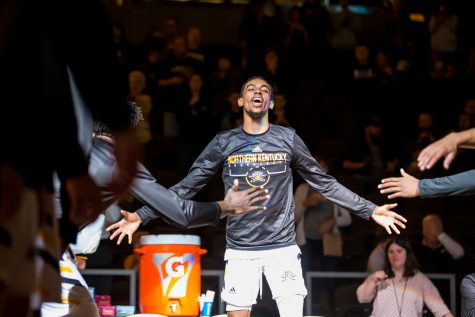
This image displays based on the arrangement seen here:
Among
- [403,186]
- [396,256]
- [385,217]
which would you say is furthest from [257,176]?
[396,256]

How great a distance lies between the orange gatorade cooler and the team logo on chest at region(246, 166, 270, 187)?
51.2 inches

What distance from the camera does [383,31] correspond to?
1427 centimetres

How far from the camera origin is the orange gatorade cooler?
758cm

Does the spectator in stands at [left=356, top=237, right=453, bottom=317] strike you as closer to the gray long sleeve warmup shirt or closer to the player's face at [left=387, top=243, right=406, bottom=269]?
the player's face at [left=387, top=243, right=406, bottom=269]

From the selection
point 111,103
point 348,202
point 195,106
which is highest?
point 195,106

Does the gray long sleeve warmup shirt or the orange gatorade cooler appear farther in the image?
the orange gatorade cooler

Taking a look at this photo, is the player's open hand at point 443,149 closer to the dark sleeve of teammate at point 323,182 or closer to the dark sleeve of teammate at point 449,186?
the dark sleeve of teammate at point 449,186

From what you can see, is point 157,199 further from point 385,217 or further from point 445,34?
point 445,34

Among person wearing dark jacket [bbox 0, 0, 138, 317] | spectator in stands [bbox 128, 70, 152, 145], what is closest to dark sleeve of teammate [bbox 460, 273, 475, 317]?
person wearing dark jacket [bbox 0, 0, 138, 317]

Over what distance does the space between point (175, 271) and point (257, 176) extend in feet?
4.90

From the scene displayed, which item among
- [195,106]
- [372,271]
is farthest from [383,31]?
[372,271]

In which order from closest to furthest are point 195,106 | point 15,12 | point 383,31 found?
point 15,12, point 195,106, point 383,31

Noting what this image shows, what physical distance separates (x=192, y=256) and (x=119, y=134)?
5210mm

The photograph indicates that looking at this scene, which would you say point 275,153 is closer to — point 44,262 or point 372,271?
point 372,271
